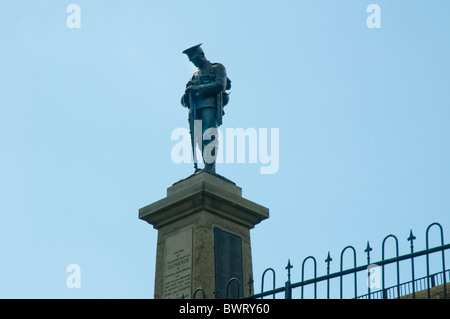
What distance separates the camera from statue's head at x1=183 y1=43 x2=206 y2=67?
14.8m

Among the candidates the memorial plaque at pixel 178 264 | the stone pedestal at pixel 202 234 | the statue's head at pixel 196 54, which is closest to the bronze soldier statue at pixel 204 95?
the statue's head at pixel 196 54

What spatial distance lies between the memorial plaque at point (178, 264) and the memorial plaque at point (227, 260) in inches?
14.8

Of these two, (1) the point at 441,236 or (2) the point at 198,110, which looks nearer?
(1) the point at 441,236

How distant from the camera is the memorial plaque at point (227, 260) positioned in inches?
522

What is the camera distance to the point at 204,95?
14.7 metres

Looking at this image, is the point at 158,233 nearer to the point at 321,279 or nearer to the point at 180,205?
the point at 180,205

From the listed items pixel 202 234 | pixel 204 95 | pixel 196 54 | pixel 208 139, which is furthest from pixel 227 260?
pixel 196 54

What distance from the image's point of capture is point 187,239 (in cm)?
1359

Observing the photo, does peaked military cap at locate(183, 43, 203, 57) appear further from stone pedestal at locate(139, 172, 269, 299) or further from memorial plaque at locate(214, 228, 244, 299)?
memorial plaque at locate(214, 228, 244, 299)

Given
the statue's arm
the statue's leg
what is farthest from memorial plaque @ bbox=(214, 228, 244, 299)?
the statue's arm

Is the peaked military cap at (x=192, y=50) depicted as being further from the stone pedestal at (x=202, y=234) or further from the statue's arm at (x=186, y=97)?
the stone pedestal at (x=202, y=234)
